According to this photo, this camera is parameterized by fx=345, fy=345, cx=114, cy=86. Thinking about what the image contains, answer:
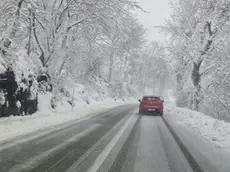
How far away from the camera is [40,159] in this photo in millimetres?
7547

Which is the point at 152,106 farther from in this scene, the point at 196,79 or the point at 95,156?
the point at 95,156

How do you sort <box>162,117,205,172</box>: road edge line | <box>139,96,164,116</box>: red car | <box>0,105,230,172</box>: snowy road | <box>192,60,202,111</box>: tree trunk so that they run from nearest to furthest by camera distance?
<box>0,105,230,172</box>: snowy road
<box>162,117,205,172</box>: road edge line
<box>139,96,164,116</box>: red car
<box>192,60,202,111</box>: tree trunk

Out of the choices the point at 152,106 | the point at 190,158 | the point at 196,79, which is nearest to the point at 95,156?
the point at 190,158

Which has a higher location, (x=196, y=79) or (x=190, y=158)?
(x=196, y=79)

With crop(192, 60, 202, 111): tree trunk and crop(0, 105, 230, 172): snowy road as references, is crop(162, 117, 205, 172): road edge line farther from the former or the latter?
crop(192, 60, 202, 111): tree trunk

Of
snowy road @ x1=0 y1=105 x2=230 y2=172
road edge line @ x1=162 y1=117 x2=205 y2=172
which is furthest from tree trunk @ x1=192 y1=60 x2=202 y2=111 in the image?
snowy road @ x1=0 y1=105 x2=230 y2=172

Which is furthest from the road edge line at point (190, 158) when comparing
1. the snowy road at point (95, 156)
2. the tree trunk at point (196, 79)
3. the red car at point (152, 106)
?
the tree trunk at point (196, 79)

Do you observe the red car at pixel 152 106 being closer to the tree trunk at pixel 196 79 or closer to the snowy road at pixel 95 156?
the tree trunk at pixel 196 79

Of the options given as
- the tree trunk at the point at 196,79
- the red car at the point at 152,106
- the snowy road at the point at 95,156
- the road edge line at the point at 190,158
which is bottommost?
the road edge line at the point at 190,158

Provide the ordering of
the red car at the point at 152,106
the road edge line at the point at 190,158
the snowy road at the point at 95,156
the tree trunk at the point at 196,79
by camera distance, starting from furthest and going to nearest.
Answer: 1. the tree trunk at the point at 196,79
2. the red car at the point at 152,106
3. the road edge line at the point at 190,158
4. the snowy road at the point at 95,156

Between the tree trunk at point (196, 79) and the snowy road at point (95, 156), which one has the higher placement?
the tree trunk at point (196, 79)

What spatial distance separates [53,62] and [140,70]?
5963cm

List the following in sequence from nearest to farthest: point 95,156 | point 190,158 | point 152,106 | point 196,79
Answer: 1. point 95,156
2. point 190,158
3. point 152,106
4. point 196,79

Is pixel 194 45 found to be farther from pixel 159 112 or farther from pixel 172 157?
pixel 172 157
